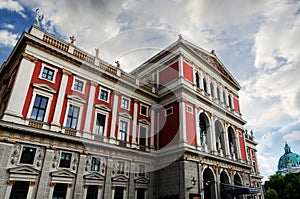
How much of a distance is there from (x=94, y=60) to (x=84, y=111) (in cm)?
559

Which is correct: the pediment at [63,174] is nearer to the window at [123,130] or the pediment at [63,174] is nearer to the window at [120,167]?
the window at [120,167]

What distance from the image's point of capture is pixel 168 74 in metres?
26.5

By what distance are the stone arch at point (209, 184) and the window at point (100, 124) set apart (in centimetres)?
1250

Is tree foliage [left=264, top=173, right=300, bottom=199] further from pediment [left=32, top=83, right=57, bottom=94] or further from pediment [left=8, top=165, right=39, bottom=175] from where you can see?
pediment [left=32, top=83, right=57, bottom=94]

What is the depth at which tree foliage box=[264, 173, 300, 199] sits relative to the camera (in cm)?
4703

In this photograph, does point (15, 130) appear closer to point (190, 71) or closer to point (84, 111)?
point (84, 111)

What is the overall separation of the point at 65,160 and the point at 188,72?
56.8 ft

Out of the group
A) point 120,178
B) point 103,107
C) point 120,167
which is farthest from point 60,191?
point 103,107

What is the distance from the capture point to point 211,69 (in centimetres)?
3038

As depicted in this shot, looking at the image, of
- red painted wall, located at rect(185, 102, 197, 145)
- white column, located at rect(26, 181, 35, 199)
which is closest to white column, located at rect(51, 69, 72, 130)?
white column, located at rect(26, 181, 35, 199)

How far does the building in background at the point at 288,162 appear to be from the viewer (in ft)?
322

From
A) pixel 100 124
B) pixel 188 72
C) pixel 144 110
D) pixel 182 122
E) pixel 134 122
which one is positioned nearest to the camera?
pixel 100 124

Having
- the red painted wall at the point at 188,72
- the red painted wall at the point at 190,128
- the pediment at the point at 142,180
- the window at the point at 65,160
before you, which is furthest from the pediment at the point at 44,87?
the red painted wall at the point at 188,72

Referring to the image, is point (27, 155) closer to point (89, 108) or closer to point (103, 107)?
point (89, 108)
